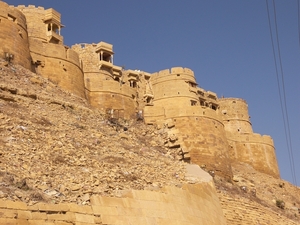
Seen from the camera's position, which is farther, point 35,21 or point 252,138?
point 252,138

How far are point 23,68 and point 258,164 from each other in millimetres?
18531

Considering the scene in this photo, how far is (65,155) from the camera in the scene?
12531mm

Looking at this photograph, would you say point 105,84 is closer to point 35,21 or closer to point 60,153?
point 35,21

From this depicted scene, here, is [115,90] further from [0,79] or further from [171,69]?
[0,79]

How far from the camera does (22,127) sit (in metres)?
13.3

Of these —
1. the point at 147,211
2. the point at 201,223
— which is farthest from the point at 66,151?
the point at 201,223

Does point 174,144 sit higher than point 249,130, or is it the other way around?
point 249,130

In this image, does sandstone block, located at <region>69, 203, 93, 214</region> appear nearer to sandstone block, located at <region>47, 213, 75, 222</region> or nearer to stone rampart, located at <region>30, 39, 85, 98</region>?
sandstone block, located at <region>47, 213, 75, 222</region>

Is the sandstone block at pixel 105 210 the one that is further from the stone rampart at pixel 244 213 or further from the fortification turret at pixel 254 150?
the fortification turret at pixel 254 150

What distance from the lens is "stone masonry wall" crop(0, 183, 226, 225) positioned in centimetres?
873

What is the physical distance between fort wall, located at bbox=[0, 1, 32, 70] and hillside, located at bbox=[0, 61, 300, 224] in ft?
3.97

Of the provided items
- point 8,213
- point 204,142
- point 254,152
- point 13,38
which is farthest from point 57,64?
point 8,213

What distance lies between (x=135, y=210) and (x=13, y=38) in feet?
44.6

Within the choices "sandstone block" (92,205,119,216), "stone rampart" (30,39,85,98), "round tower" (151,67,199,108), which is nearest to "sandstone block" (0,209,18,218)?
"sandstone block" (92,205,119,216)
